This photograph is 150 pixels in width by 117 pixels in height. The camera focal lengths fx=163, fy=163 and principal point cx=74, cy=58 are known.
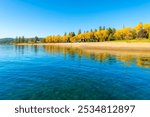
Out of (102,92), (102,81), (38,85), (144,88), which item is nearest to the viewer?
(102,92)

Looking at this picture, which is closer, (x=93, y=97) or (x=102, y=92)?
(x=93, y=97)

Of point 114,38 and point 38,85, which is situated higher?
point 114,38

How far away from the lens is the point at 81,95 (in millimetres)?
13570

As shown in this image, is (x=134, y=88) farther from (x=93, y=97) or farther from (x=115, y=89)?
(x=93, y=97)

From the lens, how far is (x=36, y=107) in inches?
373

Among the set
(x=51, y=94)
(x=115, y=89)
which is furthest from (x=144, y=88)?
(x=51, y=94)

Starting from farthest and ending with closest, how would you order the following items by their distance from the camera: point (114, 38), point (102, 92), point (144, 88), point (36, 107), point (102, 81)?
point (114, 38) < point (102, 81) < point (144, 88) < point (102, 92) < point (36, 107)

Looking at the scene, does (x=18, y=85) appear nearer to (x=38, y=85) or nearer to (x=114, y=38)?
(x=38, y=85)

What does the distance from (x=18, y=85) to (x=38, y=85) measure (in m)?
2.08

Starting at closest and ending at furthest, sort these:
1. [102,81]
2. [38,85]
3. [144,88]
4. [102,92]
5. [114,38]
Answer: [102,92] < [144,88] < [38,85] < [102,81] < [114,38]

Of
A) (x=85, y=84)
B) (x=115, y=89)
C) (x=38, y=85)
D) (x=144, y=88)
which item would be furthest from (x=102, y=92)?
(x=38, y=85)

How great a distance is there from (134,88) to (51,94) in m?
7.92

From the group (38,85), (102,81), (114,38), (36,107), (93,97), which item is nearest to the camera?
(36,107)

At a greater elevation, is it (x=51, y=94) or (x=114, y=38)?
(x=114, y=38)
